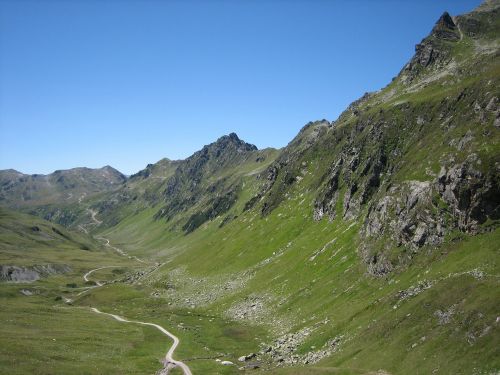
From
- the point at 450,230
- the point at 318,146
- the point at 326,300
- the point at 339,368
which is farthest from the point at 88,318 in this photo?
the point at 318,146

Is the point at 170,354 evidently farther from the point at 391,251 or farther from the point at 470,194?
the point at 470,194

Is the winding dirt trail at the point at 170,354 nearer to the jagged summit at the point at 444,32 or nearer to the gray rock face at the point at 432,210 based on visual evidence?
the gray rock face at the point at 432,210

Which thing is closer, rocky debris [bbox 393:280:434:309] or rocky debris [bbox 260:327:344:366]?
rocky debris [bbox 393:280:434:309]

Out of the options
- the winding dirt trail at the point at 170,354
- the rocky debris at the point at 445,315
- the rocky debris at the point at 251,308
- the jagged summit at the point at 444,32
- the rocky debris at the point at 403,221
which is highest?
the jagged summit at the point at 444,32

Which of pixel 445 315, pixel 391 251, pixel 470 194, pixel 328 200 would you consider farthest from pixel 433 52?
pixel 445 315

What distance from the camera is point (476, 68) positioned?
13688cm

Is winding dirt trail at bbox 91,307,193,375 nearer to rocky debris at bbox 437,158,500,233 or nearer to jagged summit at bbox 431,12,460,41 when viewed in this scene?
rocky debris at bbox 437,158,500,233

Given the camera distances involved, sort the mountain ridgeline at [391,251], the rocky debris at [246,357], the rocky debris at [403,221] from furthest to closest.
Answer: the rocky debris at [403,221] < the rocky debris at [246,357] < the mountain ridgeline at [391,251]

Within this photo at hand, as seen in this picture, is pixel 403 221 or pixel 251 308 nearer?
pixel 403 221

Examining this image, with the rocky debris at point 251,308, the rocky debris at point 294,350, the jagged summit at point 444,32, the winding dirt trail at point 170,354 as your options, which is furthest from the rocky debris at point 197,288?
the jagged summit at point 444,32

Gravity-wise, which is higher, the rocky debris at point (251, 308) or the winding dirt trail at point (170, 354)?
the winding dirt trail at point (170, 354)

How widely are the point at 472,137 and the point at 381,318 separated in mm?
42717

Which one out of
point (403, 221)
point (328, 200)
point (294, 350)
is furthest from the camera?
point (328, 200)

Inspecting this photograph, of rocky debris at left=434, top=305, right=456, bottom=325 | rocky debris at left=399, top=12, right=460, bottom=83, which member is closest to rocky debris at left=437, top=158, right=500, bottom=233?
rocky debris at left=434, top=305, right=456, bottom=325
